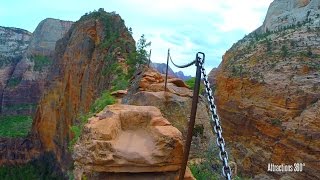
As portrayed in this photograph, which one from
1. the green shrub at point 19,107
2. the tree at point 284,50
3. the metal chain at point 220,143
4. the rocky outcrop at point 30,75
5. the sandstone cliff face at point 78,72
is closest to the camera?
the metal chain at point 220,143

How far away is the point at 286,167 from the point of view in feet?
79.3

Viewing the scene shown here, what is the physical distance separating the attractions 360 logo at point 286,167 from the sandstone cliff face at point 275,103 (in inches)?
8.0

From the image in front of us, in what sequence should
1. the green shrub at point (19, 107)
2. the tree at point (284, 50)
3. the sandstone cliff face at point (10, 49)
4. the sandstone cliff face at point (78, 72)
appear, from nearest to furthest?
the tree at point (284, 50) < the sandstone cliff face at point (78, 72) < the green shrub at point (19, 107) < the sandstone cliff face at point (10, 49)

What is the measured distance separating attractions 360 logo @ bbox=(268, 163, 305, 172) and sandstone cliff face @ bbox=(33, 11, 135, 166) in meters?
12.1

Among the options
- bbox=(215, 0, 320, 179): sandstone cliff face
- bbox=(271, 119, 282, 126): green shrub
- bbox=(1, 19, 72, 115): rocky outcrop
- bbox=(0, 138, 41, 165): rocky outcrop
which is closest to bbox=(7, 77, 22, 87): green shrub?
bbox=(1, 19, 72, 115): rocky outcrop

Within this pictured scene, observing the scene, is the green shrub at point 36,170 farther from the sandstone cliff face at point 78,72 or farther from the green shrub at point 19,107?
the green shrub at point 19,107

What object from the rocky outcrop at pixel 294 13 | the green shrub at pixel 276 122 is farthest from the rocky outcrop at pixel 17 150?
the green shrub at pixel 276 122

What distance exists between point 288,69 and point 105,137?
22435mm

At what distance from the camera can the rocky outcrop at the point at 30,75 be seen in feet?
275

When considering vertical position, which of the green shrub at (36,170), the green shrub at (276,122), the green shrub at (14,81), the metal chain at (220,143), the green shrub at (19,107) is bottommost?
the green shrub at (36,170)

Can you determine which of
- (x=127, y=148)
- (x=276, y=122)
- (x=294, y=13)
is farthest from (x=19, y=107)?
(x=127, y=148)

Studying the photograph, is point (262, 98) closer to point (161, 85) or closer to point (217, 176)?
point (161, 85)

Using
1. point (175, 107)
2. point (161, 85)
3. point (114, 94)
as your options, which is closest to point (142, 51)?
point (114, 94)

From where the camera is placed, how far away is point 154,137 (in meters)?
7.29
